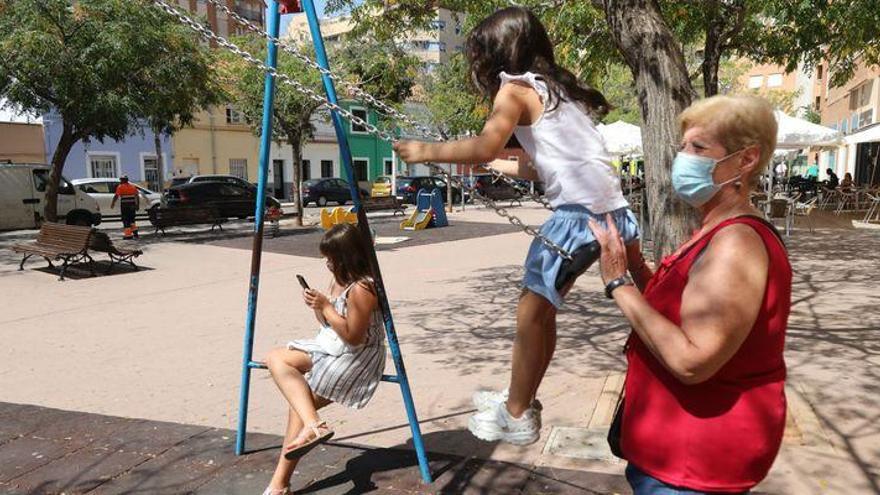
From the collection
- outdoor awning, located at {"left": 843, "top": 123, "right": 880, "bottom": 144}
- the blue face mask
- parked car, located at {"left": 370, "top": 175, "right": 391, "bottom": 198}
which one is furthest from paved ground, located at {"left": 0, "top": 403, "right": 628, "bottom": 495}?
parked car, located at {"left": 370, "top": 175, "right": 391, "bottom": 198}

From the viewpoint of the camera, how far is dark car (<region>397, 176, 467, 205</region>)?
31.2 m

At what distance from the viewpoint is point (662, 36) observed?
354cm

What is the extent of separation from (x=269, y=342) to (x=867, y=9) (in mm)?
7978

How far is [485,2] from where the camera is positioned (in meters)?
9.17

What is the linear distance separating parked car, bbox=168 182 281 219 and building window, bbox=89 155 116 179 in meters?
11.5

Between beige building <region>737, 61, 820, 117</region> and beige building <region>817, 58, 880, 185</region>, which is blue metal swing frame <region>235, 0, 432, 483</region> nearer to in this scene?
beige building <region>817, 58, 880, 185</region>

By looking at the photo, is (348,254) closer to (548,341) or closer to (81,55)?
(548,341)

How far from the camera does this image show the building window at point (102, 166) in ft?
101

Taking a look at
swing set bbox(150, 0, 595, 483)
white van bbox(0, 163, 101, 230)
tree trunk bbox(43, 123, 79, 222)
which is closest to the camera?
swing set bbox(150, 0, 595, 483)

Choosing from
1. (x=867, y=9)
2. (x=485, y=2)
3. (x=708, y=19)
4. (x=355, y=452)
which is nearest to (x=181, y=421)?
(x=355, y=452)

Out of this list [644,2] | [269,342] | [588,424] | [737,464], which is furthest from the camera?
[269,342]

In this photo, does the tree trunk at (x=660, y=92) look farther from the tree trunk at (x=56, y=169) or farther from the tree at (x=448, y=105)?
the tree at (x=448, y=105)

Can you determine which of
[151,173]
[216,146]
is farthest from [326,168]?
[151,173]

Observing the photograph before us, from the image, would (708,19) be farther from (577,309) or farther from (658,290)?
(658,290)
